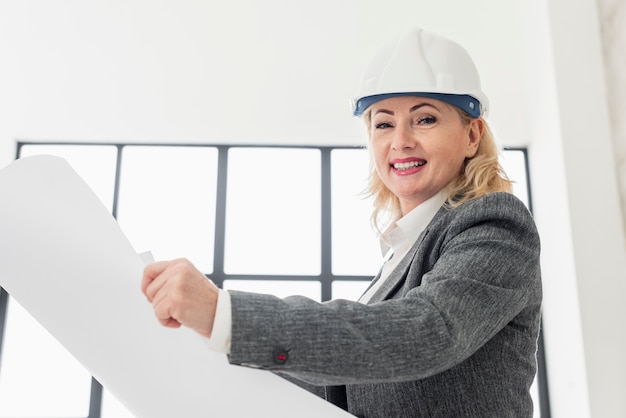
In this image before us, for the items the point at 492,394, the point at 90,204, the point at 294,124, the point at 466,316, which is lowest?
the point at 492,394

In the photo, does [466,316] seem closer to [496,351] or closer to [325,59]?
[496,351]

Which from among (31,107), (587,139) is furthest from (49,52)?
(587,139)

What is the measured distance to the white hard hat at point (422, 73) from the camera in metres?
1.23

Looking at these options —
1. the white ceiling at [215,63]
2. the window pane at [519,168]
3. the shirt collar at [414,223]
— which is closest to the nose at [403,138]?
the shirt collar at [414,223]

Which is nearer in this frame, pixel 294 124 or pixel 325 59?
pixel 325 59

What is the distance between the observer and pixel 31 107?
4785mm

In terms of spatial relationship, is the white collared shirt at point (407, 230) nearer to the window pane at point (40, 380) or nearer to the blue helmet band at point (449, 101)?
the blue helmet band at point (449, 101)

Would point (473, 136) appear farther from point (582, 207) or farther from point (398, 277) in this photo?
point (582, 207)

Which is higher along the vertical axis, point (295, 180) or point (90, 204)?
point (295, 180)

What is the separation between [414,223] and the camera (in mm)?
1262

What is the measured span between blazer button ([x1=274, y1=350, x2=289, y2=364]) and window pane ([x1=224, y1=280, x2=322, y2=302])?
14.3 ft

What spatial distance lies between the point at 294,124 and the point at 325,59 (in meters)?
0.66

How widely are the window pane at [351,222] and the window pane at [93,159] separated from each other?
160 centimetres

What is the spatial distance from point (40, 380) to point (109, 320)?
4468mm
